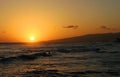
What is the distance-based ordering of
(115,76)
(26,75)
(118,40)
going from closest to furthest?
(115,76) < (26,75) < (118,40)

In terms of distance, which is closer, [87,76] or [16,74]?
[87,76]

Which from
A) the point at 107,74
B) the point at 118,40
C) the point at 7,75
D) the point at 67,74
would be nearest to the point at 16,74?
the point at 7,75

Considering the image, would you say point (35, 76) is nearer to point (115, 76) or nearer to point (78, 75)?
point (78, 75)

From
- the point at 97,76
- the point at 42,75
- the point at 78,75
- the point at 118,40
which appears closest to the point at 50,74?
the point at 42,75

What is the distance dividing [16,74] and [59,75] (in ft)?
11.3

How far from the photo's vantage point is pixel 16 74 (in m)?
21.5

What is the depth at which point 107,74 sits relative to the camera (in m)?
20.7

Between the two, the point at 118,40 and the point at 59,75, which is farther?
the point at 118,40

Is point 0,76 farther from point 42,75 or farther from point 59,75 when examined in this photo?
point 59,75

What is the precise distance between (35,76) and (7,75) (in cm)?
228

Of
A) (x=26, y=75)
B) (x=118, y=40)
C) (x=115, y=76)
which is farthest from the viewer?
(x=118, y=40)

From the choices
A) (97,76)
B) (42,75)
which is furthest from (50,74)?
(97,76)

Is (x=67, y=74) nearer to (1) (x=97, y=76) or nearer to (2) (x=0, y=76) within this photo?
(1) (x=97, y=76)

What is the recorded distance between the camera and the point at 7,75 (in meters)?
Result: 20.9
